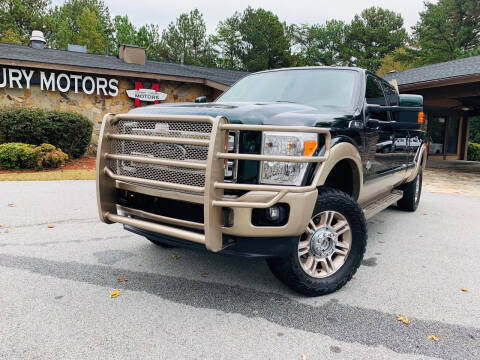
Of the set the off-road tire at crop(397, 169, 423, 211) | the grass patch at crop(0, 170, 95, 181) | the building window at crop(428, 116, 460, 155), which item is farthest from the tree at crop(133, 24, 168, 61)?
the off-road tire at crop(397, 169, 423, 211)

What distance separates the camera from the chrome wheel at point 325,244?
307cm

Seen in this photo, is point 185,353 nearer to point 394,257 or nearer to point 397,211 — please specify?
point 394,257

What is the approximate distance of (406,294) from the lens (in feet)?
10.6

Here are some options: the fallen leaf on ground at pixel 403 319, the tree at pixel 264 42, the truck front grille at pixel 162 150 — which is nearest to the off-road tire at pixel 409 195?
the fallen leaf on ground at pixel 403 319

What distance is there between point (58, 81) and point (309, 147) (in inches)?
504

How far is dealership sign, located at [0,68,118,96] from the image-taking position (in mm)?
12469

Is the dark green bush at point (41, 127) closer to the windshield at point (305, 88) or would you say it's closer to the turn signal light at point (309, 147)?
the windshield at point (305, 88)

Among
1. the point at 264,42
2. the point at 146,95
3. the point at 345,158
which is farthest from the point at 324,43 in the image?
the point at 345,158

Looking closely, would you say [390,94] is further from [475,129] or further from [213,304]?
[475,129]

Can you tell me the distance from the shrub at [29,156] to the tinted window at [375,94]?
9.04 metres

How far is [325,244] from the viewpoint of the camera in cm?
317

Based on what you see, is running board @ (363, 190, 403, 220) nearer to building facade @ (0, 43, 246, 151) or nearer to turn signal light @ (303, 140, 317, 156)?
turn signal light @ (303, 140, 317, 156)

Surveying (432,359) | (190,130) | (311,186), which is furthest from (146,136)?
(432,359)

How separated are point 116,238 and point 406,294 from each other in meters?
3.28
